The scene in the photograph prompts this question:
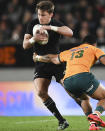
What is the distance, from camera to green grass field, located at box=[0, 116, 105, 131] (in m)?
7.88

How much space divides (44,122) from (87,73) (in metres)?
2.17

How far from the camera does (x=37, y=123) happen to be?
8.83 m

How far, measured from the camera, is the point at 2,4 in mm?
16984

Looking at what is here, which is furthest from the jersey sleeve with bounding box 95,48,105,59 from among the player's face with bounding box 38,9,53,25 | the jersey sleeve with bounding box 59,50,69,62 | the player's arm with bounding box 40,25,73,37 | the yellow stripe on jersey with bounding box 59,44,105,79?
the player's face with bounding box 38,9,53,25

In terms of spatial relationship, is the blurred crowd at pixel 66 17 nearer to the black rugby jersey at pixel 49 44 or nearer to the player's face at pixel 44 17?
the black rugby jersey at pixel 49 44

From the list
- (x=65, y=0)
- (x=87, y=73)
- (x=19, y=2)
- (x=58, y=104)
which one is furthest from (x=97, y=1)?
(x=87, y=73)

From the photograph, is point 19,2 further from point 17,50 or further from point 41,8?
point 41,8

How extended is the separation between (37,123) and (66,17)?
284 inches

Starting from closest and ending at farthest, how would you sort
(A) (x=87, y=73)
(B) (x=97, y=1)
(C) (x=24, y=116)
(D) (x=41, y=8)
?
1. (A) (x=87, y=73)
2. (D) (x=41, y=8)
3. (C) (x=24, y=116)
4. (B) (x=97, y=1)

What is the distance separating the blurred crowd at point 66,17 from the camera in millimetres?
14711

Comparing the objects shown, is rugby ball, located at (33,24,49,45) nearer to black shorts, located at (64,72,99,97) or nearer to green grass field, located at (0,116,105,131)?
black shorts, located at (64,72,99,97)

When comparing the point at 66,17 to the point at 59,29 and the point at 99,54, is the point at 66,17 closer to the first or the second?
the point at 59,29

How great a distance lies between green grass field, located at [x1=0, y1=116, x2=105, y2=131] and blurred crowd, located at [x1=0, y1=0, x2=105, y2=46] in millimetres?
5161

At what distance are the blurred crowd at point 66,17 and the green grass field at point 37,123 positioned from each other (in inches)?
203
